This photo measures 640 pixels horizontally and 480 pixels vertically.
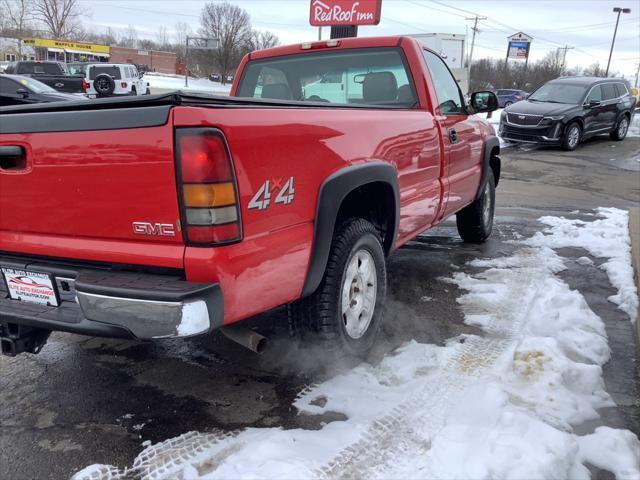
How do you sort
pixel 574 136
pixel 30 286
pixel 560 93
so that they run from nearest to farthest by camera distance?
1. pixel 30 286
2. pixel 574 136
3. pixel 560 93

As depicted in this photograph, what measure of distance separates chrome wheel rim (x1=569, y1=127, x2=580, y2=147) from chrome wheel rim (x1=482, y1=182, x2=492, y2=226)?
10.0 m

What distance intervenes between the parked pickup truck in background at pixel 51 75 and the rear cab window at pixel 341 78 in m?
24.8

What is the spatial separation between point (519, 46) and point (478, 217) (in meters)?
64.9

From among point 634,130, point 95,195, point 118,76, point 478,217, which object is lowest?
point 478,217

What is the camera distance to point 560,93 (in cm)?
1512

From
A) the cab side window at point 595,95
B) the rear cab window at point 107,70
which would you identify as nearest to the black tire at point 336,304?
the cab side window at point 595,95

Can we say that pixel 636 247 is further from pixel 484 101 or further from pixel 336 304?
pixel 336 304

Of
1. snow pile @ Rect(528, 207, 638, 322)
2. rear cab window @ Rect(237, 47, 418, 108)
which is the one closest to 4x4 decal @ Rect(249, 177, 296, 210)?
rear cab window @ Rect(237, 47, 418, 108)

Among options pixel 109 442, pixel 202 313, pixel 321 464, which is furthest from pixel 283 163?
pixel 109 442

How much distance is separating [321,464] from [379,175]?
1551 millimetres

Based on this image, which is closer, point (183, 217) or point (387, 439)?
point (183, 217)

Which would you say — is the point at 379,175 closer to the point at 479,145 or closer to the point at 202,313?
the point at 202,313

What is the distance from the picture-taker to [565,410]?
2676mm

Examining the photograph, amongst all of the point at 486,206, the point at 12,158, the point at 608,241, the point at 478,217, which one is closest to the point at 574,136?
the point at 608,241
